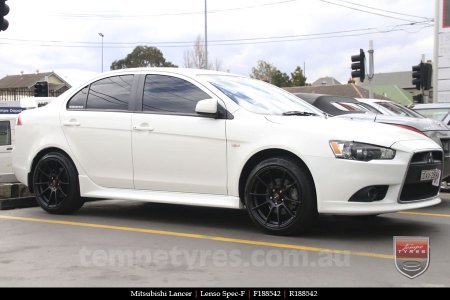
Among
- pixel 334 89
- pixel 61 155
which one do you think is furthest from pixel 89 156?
pixel 334 89

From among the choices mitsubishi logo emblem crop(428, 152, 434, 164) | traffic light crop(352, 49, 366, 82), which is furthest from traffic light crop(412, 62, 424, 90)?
mitsubishi logo emblem crop(428, 152, 434, 164)

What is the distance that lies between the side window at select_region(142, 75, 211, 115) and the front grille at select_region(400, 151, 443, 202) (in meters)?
2.14

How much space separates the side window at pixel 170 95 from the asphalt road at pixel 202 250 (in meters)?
1.27

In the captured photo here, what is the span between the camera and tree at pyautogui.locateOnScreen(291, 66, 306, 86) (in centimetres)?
7319

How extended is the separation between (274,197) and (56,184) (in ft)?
9.34

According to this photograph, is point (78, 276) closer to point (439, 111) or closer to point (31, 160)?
point (31, 160)

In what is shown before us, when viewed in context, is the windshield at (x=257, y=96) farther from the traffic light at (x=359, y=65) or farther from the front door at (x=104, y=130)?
the traffic light at (x=359, y=65)

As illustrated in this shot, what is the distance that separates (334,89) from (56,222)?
59.3 metres

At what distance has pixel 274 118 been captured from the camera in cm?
566

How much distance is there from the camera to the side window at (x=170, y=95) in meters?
6.11

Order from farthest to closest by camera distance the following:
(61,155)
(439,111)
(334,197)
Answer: (439,111) < (61,155) < (334,197)

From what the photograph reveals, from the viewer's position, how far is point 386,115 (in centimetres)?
845

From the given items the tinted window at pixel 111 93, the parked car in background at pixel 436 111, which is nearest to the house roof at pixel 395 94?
the parked car in background at pixel 436 111

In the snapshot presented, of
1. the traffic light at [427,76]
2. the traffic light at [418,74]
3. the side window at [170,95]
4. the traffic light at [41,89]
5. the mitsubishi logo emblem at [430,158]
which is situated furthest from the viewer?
the traffic light at [41,89]
